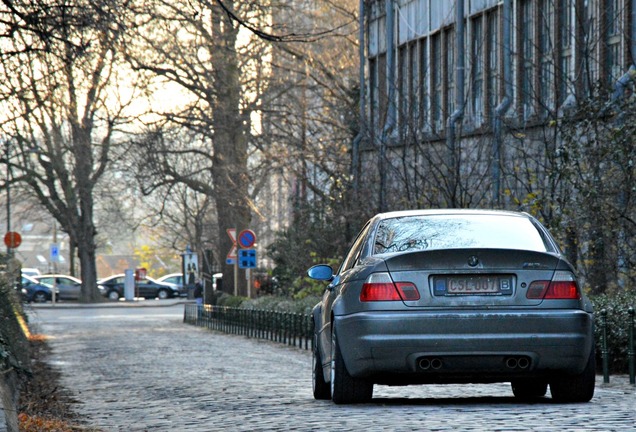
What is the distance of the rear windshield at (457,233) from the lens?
35.1 ft

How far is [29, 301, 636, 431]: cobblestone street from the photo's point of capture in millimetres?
9625

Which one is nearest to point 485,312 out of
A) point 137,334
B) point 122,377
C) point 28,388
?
point 28,388

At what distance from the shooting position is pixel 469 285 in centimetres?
1048

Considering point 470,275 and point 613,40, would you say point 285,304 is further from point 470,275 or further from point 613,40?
point 470,275

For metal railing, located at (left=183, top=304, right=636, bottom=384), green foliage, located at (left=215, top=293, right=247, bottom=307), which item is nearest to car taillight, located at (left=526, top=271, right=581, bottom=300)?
metal railing, located at (left=183, top=304, right=636, bottom=384)

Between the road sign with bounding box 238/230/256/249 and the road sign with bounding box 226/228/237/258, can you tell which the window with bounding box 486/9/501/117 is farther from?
the road sign with bounding box 226/228/237/258

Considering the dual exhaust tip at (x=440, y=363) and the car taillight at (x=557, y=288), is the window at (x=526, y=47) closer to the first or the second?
the car taillight at (x=557, y=288)

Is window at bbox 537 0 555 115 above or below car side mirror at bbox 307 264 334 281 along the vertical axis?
above

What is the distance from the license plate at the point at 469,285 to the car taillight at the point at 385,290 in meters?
0.19

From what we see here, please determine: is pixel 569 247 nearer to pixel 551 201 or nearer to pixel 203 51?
pixel 551 201

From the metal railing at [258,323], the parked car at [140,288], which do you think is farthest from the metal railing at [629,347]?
the parked car at [140,288]

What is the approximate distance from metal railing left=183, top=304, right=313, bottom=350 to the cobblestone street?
4.26 m

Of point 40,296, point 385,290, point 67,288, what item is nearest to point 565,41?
point 385,290

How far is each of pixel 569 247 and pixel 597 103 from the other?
233 cm
